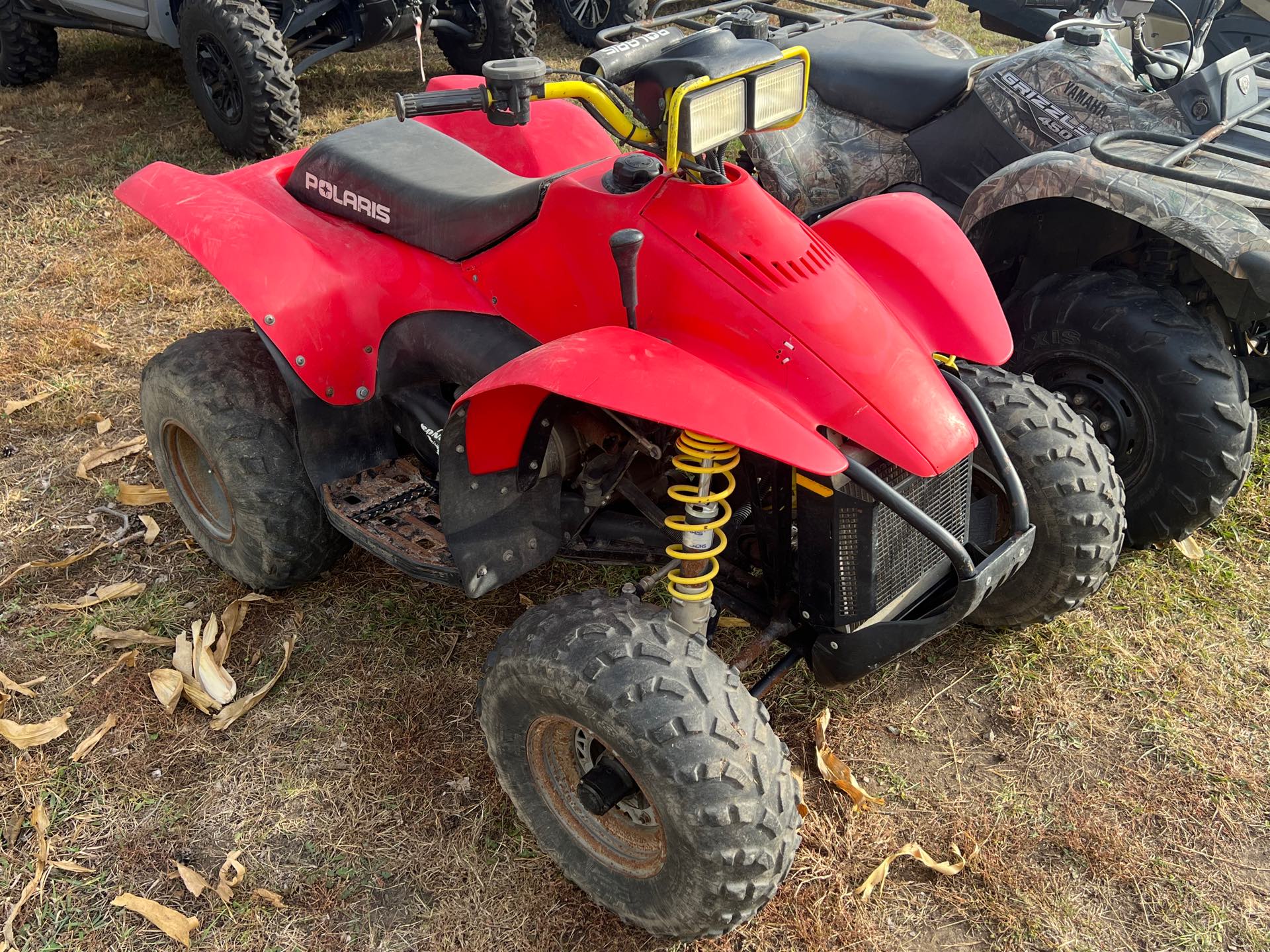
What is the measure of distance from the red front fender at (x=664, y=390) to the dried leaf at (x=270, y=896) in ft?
4.29

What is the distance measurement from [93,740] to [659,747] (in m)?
1.80

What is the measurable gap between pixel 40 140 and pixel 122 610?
198 inches

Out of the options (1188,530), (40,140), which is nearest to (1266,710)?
(1188,530)

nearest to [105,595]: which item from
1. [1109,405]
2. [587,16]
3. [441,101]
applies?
[441,101]

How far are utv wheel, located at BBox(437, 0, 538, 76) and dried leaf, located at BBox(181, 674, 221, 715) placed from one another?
5.75 metres

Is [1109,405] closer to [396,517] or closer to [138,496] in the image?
[396,517]

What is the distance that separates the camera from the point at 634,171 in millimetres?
2260

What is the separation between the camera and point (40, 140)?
22.7 ft

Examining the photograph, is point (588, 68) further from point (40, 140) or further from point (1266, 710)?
point (40, 140)

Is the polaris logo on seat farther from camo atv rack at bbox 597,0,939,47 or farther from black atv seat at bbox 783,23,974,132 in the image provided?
black atv seat at bbox 783,23,974,132

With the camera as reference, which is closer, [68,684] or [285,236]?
[285,236]

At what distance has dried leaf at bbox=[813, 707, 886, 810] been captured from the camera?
2.73 meters

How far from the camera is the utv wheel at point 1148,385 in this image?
128 inches

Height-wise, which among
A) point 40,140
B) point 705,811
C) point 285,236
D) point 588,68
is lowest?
point 40,140
